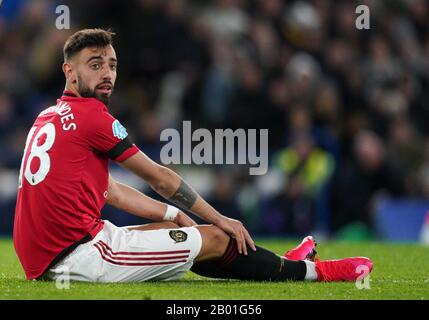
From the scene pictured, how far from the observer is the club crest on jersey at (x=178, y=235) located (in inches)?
251

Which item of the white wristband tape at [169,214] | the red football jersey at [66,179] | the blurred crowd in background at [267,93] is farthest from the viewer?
the blurred crowd in background at [267,93]

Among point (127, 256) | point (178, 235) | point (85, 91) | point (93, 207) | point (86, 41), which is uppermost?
point (86, 41)

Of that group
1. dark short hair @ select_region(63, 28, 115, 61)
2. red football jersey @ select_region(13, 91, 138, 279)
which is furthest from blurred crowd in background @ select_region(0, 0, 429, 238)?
red football jersey @ select_region(13, 91, 138, 279)

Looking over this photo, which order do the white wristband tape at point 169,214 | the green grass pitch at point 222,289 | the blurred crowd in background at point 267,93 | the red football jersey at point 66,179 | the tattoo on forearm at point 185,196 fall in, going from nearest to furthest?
the green grass pitch at point 222,289
the red football jersey at point 66,179
the tattoo on forearm at point 185,196
the white wristband tape at point 169,214
the blurred crowd in background at point 267,93

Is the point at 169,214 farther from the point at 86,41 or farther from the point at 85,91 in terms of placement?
the point at 86,41

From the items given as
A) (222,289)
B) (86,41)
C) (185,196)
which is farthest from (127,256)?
(86,41)

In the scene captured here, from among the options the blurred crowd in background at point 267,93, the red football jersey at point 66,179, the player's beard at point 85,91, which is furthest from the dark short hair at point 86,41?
the blurred crowd in background at point 267,93

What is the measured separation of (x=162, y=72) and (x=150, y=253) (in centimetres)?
893

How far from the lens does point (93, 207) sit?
21.0 ft

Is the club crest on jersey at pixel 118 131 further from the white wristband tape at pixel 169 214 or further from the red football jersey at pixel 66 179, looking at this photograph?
the white wristband tape at pixel 169 214

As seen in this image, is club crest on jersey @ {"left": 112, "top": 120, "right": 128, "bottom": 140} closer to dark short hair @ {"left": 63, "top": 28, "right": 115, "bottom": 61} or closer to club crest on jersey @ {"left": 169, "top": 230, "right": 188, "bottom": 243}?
dark short hair @ {"left": 63, "top": 28, "right": 115, "bottom": 61}

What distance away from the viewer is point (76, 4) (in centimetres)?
1534

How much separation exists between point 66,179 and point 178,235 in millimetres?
794
